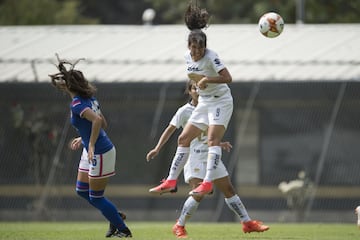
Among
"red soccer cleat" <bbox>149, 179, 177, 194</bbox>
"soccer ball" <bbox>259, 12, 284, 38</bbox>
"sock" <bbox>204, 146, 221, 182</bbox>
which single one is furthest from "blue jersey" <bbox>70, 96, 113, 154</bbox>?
"soccer ball" <bbox>259, 12, 284, 38</bbox>

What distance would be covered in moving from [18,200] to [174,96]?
432 centimetres

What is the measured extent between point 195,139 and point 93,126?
2.38 metres

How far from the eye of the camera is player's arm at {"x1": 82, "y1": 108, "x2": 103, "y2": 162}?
11.1 meters

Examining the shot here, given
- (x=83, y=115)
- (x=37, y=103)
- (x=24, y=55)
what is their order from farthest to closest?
(x=24, y=55) < (x=37, y=103) < (x=83, y=115)

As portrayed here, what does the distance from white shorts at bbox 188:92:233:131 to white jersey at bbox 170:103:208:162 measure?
0.72 meters

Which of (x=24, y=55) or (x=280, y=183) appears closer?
(x=280, y=183)

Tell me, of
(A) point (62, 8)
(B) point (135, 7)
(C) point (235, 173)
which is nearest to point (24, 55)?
(C) point (235, 173)

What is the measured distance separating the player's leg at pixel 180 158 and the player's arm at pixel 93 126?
1.10 m

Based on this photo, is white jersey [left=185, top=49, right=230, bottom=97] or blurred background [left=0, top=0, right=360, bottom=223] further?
blurred background [left=0, top=0, right=360, bottom=223]

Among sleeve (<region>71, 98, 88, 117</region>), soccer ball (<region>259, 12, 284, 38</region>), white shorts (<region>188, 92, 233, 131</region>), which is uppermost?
soccer ball (<region>259, 12, 284, 38</region>)

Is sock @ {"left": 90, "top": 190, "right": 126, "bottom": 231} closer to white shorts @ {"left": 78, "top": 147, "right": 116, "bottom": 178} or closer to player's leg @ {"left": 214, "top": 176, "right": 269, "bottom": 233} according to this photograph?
white shorts @ {"left": 78, "top": 147, "right": 116, "bottom": 178}

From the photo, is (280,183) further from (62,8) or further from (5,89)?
(62,8)

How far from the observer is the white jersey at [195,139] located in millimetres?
12859

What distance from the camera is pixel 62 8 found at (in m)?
41.4
